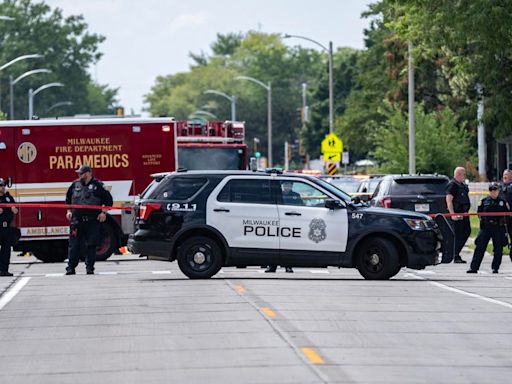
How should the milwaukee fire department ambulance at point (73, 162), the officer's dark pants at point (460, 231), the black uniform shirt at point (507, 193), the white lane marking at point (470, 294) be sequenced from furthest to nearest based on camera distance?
the milwaukee fire department ambulance at point (73, 162) < the officer's dark pants at point (460, 231) < the black uniform shirt at point (507, 193) < the white lane marking at point (470, 294)

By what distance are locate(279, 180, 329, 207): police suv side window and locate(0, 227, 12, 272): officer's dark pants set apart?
5296mm

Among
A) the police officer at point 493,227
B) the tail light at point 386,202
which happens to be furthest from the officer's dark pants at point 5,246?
the tail light at point 386,202

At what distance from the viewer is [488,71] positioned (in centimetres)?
3756

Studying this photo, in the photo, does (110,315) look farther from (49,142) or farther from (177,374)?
(49,142)

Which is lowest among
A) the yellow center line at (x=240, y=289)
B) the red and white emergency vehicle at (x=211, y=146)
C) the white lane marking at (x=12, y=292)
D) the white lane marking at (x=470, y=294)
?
the white lane marking at (x=470, y=294)

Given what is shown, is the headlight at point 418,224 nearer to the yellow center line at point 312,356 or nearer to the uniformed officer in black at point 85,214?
the uniformed officer in black at point 85,214

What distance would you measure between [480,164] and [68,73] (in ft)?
292

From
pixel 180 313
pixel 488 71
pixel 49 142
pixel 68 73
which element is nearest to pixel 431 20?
pixel 488 71

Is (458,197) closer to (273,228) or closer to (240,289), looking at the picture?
(273,228)

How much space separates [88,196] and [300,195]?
409 cm

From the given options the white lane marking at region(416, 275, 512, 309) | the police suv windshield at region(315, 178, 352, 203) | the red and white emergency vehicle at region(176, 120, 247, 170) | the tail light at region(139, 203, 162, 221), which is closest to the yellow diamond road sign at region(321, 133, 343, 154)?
the red and white emergency vehicle at region(176, 120, 247, 170)

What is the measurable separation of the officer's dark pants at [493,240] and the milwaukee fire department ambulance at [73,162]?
7.21 m

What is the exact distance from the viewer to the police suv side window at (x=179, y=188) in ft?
75.8

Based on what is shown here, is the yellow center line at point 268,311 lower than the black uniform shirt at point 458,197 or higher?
lower
